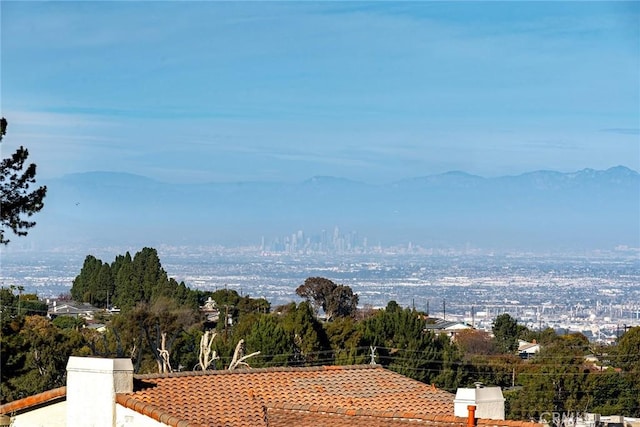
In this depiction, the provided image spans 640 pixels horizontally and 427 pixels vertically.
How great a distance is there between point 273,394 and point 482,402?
3.56 meters

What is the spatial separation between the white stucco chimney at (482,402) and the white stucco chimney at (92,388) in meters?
4.47

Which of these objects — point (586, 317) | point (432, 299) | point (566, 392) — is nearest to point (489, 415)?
point (566, 392)

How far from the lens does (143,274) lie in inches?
4075

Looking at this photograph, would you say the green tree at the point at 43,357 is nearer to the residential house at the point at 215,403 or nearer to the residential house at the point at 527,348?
the residential house at the point at 215,403

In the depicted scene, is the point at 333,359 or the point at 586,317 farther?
the point at 586,317

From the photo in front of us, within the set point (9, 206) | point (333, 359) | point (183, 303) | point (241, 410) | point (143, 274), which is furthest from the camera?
point (143, 274)

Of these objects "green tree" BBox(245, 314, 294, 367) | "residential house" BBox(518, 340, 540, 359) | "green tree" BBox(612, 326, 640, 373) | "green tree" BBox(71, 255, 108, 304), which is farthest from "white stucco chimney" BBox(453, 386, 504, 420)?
"green tree" BBox(71, 255, 108, 304)

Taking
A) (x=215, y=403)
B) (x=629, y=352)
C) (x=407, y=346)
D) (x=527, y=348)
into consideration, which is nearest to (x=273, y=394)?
(x=215, y=403)

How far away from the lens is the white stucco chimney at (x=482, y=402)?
56.7 feet

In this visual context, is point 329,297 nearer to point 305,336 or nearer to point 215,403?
point 305,336

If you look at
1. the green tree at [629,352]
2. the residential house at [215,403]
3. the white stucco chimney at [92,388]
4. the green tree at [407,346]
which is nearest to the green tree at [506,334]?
the green tree at [629,352]

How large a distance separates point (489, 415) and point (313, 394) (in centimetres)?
347

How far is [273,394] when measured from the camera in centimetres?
1962

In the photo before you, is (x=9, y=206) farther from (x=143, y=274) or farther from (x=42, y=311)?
(x=143, y=274)
